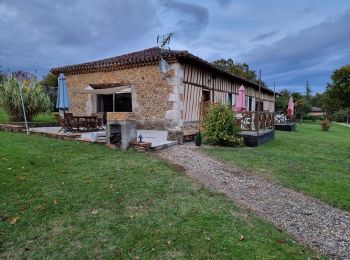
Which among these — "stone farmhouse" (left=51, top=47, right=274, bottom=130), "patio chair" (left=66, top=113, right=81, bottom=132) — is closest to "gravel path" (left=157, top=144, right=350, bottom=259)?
"patio chair" (left=66, top=113, right=81, bottom=132)

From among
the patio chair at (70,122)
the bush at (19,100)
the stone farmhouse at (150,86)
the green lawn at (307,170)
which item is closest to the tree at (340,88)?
the stone farmhouse at (150,86)

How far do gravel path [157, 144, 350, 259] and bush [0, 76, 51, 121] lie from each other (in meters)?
9.18

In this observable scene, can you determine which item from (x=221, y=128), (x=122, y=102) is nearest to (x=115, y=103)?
(x=122, y=102)

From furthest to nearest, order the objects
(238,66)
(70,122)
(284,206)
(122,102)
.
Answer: (238,66)
(122,102)
(70,122)
(284,206)

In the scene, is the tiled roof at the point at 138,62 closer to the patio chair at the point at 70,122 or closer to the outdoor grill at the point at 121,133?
the patio chair at the point at 70,122

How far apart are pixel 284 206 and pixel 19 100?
39.6ft

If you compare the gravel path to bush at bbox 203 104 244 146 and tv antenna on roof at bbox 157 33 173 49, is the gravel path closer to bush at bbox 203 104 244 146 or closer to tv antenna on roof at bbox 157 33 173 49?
bush at bbox 203 104 244 146

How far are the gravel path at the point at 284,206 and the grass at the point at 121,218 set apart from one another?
0.31 metres

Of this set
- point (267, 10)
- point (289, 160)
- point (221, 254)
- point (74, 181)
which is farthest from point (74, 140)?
point (267, 10)

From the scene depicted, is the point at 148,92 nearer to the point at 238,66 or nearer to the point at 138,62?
the point at 138,62

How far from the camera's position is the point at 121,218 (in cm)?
368

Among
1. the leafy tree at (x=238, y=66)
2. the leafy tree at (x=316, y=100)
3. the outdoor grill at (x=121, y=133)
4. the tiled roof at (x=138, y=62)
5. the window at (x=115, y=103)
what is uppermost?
the leafy tree at (x=238, y=66)

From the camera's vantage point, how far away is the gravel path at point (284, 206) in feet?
11.4

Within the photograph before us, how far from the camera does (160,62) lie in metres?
11.8
